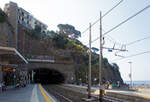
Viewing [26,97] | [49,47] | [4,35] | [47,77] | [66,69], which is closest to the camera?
[26,97]

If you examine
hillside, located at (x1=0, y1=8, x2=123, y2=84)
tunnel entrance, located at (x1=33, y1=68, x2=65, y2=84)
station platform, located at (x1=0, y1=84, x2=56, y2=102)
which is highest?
hillside, located at (x1=0, y1=8, x2=123, y2=84)

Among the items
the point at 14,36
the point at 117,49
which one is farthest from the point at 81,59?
the point at 117,49

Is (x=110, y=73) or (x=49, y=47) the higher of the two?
(x=49, y=47)

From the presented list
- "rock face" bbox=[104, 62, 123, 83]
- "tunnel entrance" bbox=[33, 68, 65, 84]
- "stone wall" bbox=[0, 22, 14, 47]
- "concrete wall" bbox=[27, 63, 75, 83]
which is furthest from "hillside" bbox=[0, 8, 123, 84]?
"tunnel entrance" bbox=[33, 68, 65, 84]

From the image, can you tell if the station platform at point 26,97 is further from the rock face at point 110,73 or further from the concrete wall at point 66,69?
the rock face at point 110,73

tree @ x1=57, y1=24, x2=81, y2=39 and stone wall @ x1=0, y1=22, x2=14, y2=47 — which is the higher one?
tree @ x1=57, y1=24, x2=81, y2=39

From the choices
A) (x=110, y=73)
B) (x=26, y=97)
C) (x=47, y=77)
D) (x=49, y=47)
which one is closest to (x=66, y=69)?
(x=49, y=47)

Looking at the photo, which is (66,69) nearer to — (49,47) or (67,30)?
(49,47)

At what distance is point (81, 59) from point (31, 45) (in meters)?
26.2

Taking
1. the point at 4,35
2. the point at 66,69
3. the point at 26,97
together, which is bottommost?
the point at 26,97

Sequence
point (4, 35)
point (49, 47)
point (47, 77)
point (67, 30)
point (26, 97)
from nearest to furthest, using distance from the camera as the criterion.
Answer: point (26, 97)
point (4, 35)
point (49, 47)
point (47, 77)
point (67, 30)

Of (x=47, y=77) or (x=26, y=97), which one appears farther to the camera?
(x=47, y=77)

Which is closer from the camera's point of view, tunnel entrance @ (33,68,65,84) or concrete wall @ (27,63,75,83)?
concrete wall @ (27,63,75,83)

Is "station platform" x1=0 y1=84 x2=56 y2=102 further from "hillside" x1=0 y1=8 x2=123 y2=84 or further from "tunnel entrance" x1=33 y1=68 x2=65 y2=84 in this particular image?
"tunnel entrance" x1=33 y1=68 x2=65 y2=84
